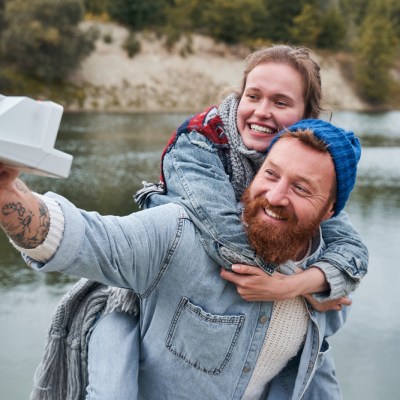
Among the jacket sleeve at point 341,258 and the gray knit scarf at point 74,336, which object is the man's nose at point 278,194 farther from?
the gray knit scarf at point 74,336

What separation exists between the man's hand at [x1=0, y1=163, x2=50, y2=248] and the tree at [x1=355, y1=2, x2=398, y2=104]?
28.1 m

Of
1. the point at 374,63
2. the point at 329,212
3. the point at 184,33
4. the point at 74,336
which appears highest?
the point at 329,212

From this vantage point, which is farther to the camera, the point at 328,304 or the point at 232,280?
the point at 328,304

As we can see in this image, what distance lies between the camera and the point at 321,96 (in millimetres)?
1511

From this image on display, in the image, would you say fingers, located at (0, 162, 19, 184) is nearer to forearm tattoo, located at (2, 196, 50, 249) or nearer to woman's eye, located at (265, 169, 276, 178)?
forearm tattoo, located at (2, 196, 50, 249)

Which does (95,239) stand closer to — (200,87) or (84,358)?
(84,358)

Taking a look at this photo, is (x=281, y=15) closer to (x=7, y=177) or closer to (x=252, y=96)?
(x=252, y=96)

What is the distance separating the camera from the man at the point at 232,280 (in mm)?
1087

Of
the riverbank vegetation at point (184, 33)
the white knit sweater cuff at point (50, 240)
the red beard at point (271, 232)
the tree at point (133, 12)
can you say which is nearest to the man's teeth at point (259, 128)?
the red beard at point (271, 232)

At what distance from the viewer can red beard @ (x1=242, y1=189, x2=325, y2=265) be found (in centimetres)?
120

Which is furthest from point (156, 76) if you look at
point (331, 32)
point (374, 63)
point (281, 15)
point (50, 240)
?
point (50, 240)

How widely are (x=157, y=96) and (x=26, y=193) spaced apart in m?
21.3

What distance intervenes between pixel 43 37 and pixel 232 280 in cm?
1879

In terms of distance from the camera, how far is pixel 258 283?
47.5 inches
